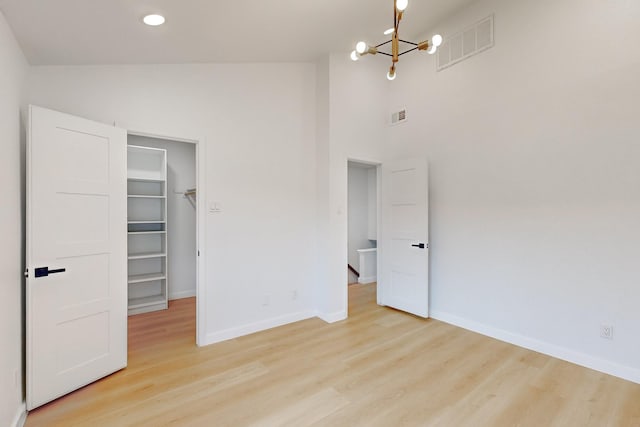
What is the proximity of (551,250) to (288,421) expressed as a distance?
2803 millimetres

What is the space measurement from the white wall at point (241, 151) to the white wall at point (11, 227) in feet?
1.41

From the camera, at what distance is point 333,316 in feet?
12.4

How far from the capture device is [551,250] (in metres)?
2.91

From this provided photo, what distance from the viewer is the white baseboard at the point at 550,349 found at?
251 centimetres

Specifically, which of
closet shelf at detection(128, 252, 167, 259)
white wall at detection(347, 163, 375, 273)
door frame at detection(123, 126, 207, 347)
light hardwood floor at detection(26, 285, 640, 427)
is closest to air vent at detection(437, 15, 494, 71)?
white wall at detection(347, 163, 375, 273)

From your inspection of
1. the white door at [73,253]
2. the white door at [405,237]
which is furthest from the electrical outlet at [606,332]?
the white door at [73,253]

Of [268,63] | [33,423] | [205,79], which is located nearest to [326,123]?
[268,63]

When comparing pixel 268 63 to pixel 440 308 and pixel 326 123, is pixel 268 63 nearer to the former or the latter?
pixel 326 123

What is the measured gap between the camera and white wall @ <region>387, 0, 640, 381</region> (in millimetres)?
2535

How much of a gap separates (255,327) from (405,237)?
87.9 inches

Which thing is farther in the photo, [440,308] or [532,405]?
[440,308]

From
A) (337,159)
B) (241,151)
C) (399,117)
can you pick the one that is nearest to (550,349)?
(337,159)

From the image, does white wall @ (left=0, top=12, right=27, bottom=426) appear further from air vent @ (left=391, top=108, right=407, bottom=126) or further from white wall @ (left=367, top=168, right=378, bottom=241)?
white wall @ (left=367, top=168, right=378, bottom=241)

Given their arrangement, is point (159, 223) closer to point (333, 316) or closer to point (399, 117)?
point (333, 316)
